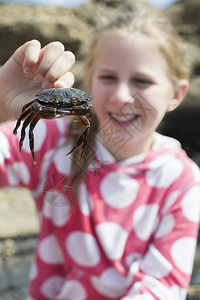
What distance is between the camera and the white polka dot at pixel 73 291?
739mm

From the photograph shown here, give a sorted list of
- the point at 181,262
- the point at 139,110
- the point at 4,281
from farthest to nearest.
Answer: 1. the point at 4,281
2. the point at 181,262
3. the point at 139,110

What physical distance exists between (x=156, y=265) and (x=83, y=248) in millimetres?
149

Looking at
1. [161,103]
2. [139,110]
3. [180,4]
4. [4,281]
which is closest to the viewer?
[139,110]

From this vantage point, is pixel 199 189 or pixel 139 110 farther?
pixel 199 189

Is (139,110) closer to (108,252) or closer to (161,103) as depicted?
(161,103)

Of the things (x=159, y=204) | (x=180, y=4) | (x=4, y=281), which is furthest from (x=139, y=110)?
(x=180, y=4)

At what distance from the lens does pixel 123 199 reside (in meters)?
0.76

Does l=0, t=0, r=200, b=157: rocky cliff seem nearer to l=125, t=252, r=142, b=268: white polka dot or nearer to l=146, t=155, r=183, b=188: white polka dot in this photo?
l=146, t=155, r=183, b=188: white polka dot

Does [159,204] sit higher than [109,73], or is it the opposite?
[109,73]

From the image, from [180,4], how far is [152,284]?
215 centimetres

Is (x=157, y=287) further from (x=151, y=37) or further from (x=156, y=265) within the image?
(x=151, y=37)

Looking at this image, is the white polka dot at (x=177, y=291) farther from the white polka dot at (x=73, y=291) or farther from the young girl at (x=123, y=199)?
the white polka dot at (x=73, y=291)

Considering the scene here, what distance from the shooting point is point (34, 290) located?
0.80 metres

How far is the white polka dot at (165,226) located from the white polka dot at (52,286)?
235 mm
